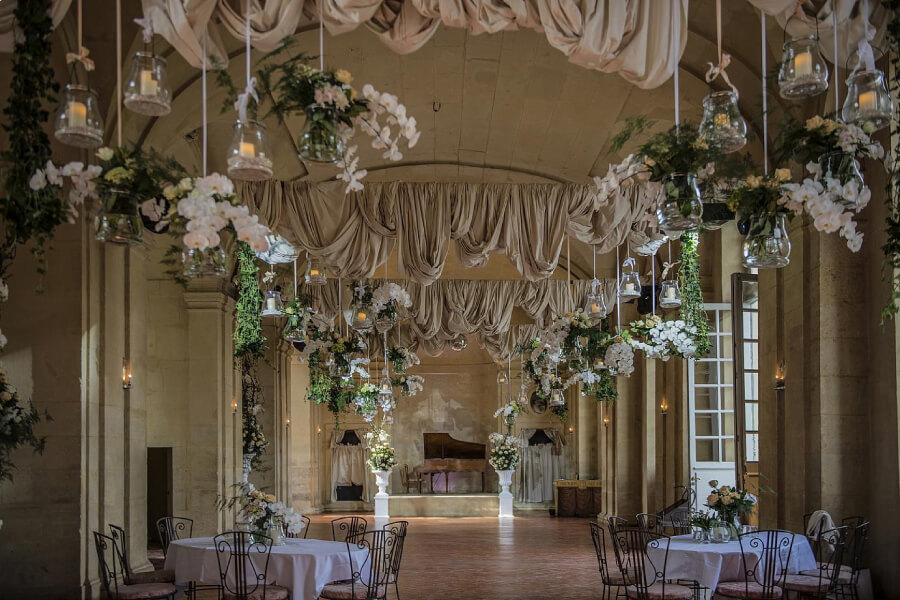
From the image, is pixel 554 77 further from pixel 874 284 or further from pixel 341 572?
pixel 341 572

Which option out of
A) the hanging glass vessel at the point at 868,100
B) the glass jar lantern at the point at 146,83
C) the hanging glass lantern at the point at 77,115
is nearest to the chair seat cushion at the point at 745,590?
the hanging glass vessel at the point at 868,100

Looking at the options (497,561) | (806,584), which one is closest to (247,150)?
(806,584)

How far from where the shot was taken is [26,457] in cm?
795

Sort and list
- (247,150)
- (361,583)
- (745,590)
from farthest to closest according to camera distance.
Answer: (361,583)
(745,590)
(247,150)

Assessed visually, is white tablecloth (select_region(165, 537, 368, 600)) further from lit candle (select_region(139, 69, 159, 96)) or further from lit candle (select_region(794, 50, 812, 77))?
lit candle (select_region(794, 50, 812, 77))

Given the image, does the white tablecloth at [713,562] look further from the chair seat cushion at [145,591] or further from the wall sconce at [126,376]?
the wall sconce at [126,376]

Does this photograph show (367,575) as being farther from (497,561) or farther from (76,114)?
(497,561)

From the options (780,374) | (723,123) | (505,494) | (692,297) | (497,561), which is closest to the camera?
(723,123)

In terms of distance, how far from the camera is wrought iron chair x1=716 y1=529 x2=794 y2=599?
6945mm

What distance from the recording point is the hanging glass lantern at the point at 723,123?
4.83 meters

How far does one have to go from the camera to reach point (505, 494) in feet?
72.0

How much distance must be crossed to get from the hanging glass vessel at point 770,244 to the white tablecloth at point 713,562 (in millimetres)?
3190

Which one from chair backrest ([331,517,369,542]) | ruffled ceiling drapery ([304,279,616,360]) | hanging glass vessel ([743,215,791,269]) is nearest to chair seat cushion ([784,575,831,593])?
hanging glass vessel ([743,215,791,269])

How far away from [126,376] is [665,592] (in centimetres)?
520
